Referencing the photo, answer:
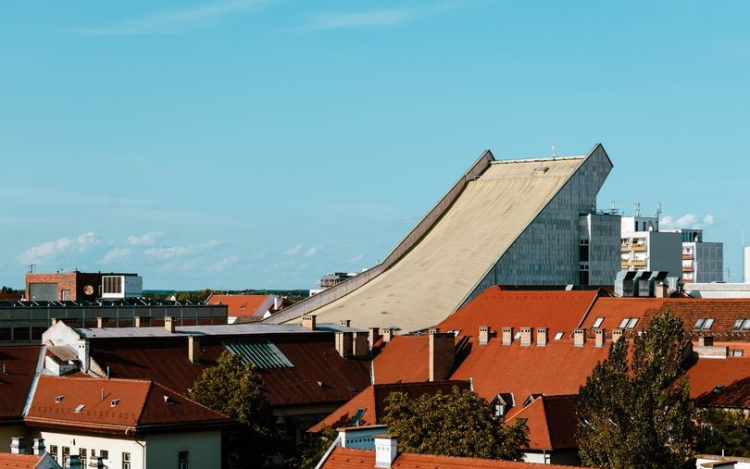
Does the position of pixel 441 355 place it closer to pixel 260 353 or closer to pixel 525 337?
pixel 525 337

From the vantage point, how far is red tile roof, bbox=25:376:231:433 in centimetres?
7512

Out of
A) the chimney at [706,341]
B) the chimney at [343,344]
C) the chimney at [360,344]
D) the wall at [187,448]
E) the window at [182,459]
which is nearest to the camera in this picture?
the wall at [187,448]

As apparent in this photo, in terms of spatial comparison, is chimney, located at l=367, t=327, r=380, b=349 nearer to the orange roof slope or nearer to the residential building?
the orange roof slope

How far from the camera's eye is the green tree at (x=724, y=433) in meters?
75.6

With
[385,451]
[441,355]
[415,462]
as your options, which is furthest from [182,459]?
[441,355]

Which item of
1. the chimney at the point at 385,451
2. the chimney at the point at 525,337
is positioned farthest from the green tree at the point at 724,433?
the chimney at the point at 385,451

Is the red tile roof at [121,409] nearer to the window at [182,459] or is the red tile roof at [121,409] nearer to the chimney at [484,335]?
the window at [182,459]

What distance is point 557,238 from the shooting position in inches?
6654

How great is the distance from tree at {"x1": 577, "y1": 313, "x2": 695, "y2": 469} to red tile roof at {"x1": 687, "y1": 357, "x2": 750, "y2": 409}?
9630 millimetres

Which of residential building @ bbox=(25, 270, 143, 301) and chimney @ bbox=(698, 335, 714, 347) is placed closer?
chimney @ bbox=(698, 335, 714, 347)

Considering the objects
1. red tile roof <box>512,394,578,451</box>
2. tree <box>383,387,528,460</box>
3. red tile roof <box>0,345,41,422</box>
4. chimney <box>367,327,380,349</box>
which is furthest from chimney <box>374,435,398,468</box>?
chimney <box>367,327,380,349</box>

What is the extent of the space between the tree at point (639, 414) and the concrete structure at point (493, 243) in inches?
2919

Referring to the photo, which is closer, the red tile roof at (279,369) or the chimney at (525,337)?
the red tile roof at (279,369)

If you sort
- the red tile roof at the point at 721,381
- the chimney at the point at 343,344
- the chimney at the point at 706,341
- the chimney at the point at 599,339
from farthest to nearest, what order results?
the chimney at the point at 343,344 → the chimney at the point at 599,339 → the chimney at the point at 706,341 → the red tile roof at the point at 721,381
